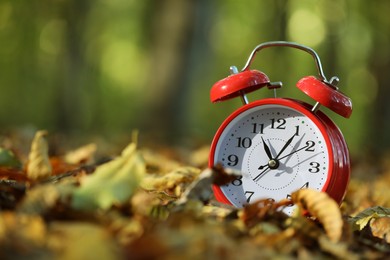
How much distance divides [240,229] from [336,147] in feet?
2.75

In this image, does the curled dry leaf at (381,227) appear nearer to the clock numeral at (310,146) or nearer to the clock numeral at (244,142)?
the clock numeral at (310,146)

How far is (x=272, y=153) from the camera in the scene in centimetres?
257

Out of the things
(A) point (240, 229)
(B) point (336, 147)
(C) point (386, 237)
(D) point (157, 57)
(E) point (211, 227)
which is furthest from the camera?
(D) point (157, 57)

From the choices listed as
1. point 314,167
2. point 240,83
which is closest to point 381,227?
point 314,167

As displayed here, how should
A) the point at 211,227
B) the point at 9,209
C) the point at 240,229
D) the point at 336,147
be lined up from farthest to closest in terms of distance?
1. the point at 336,147
2. the point at 9,209
3. the point at 240,229
4. the point at 211,227

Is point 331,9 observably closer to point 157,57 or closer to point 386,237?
point 157,57

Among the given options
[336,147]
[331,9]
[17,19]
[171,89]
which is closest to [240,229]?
[336,147]

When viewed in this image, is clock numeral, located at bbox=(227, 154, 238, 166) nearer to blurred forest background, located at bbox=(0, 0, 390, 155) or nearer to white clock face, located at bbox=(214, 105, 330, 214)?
white clock face, located at bbox=(214, 105, 330, 214)

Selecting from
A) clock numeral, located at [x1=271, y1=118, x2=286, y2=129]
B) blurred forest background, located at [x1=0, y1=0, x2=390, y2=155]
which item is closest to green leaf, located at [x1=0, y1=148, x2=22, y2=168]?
clock numeral, located at [x1=271, y1=118, x2=286, y2=129]

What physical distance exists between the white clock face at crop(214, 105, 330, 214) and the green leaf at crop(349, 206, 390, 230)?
18 centimetres

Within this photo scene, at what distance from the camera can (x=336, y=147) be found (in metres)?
2.49

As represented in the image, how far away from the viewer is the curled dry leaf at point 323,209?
190 centimetres

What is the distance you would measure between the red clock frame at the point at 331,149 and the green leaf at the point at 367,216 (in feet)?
0.34

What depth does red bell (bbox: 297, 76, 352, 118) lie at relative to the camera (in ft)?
8.17
